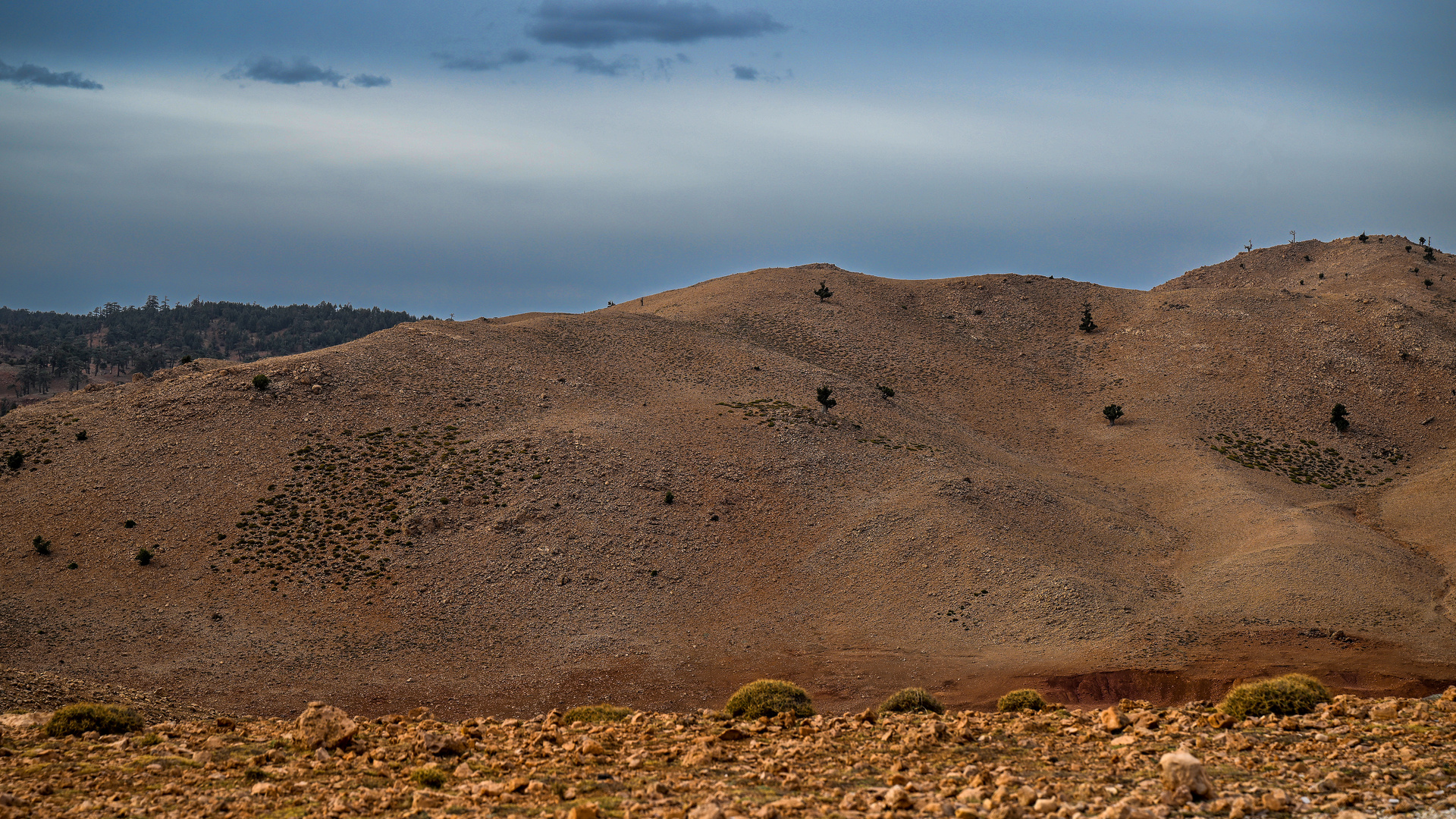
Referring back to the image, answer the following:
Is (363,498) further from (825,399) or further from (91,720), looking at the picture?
(825,399)

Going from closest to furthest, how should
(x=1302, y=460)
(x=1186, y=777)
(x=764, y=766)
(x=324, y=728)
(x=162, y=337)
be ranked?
1. (x=1186, y=777)
2. (x=764, y=766)
3. (x=324, y=728)
4. (x=1302, y=460)
5. (x=162, y=337)

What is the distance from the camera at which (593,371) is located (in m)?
Answer: 57.9

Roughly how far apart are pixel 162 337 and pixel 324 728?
7184 inches

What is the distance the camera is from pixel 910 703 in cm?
2212

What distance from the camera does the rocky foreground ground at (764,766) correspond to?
40.3ft

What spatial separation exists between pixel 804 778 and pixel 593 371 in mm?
45731

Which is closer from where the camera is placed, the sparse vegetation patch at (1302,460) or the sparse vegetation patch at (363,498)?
the sparse vegetation patch at (363,498)

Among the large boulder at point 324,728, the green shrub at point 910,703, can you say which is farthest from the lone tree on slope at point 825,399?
the large boulder at point 324,728

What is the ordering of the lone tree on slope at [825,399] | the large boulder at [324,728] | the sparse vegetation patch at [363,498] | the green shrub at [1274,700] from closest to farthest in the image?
the large boulder at [324,728]
the green shrub at [1274,700]
the sparse vegetation patch at [363,498]
the lone tree on slope at [825,399]

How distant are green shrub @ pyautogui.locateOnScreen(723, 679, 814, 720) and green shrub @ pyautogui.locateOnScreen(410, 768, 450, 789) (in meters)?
7.86

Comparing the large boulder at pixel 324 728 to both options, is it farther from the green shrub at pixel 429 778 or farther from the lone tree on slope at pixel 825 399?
the lone tree on slope at pixel 825 399

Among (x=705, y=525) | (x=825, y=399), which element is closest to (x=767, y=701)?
(x=705, y=525)

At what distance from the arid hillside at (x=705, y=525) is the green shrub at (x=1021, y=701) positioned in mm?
9136

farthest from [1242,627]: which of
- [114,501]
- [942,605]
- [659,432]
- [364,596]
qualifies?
[114,501]
